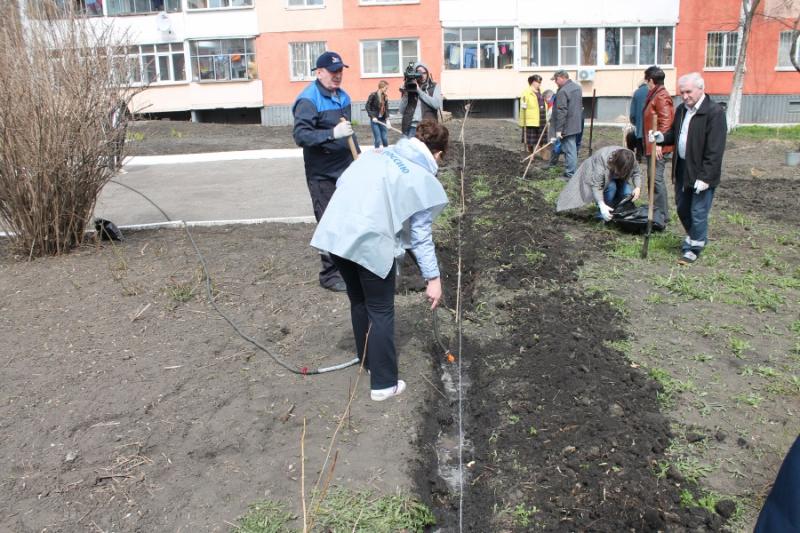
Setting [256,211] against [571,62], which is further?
[571,62]

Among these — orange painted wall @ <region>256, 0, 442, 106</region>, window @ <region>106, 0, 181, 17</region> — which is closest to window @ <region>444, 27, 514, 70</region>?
orange painted wall @ <region>256, 0, 442, 106</region>

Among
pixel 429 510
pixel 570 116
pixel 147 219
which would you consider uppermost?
pixel 570 116

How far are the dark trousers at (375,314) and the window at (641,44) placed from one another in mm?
28930

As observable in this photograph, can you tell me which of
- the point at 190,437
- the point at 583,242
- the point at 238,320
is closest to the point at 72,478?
the point at 190,437

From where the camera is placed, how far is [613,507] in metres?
3.47

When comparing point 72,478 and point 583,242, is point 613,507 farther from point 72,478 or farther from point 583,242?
point 583,242

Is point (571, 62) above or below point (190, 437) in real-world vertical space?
above

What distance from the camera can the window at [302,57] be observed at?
31.0m

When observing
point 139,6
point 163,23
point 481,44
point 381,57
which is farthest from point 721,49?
point 139,6

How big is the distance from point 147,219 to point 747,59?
2812 centimetres

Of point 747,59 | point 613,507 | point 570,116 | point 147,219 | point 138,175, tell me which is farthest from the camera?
point 747,59

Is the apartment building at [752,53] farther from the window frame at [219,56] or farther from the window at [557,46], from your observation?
the window frame at [219,56]

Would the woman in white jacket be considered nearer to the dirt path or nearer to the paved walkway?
the dirt path

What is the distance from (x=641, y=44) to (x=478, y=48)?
688 centimetres
